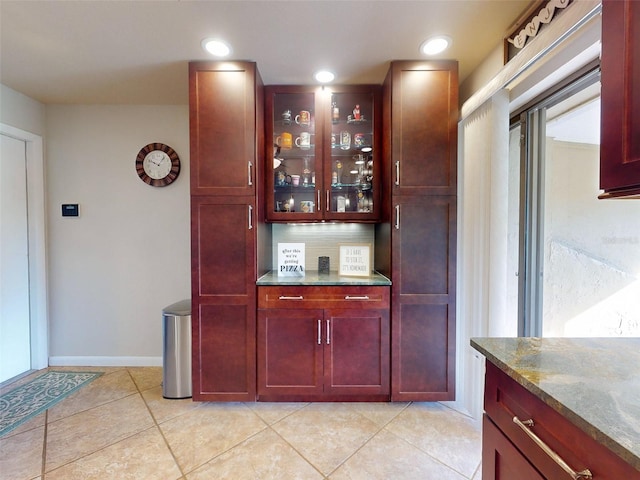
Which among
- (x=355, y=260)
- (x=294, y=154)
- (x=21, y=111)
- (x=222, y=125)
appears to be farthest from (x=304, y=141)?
(x=21, y=111)

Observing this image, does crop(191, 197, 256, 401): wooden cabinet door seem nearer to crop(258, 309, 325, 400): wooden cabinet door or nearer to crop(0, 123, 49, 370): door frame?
crop(258, 309, 325, 400): wooden cabinet door

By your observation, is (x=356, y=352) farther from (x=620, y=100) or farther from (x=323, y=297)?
(x=620, y=100)

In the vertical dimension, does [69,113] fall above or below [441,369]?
above

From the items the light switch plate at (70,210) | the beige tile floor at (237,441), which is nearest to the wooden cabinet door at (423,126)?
the beige tile floor at (237,441)

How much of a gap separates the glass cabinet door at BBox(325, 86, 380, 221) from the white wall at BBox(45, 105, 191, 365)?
1.45m

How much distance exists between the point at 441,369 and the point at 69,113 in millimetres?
3969

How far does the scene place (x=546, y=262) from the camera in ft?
5.47

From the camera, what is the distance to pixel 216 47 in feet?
6.05

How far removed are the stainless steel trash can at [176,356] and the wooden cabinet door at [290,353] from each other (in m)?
0.62

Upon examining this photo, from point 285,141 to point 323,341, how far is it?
1607 millimetres

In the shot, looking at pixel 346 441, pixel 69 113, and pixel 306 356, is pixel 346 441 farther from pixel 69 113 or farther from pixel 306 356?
pixel 69 113

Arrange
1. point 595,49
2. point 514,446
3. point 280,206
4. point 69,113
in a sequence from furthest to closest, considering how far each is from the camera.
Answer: point 69,113, point 280,206, point 595,49, point 514,446

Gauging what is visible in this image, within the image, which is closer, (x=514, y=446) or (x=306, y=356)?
(x=514, y=446)

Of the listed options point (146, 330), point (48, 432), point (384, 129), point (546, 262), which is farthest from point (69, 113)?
point (546, 262)
